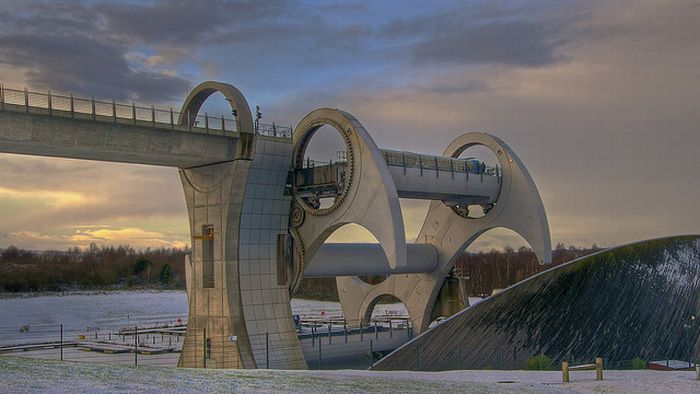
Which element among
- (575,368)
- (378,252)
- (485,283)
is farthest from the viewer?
(485,283)

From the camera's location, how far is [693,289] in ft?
102

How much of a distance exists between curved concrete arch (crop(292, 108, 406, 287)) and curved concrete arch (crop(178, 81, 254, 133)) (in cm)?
414

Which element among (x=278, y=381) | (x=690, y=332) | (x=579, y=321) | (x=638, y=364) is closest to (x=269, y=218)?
(x=579, y=321)

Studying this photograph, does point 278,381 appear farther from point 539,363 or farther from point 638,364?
point 638,364

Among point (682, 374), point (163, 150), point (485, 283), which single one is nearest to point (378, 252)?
point (163, 150)

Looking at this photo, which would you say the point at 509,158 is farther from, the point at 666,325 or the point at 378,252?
the point at 666,325

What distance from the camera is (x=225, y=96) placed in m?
41.5

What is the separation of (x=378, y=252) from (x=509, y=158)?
1046 centimetres

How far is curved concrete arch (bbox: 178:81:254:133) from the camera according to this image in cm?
4056

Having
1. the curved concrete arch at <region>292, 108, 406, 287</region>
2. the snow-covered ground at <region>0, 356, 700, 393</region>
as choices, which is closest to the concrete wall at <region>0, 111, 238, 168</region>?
the curved concrete arch at <region>292, 108, 406, 287</region>

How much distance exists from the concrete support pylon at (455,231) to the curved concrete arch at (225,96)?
18.6m

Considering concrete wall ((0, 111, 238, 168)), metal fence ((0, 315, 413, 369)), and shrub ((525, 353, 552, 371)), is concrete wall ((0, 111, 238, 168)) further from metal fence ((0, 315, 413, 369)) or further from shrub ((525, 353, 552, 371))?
shrub ((525, 353, 552, 371))

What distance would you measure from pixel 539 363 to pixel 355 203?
48.4ft

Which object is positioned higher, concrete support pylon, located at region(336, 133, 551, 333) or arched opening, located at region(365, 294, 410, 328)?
concrete support pylon, located at region(336, 133, 551, 333)
